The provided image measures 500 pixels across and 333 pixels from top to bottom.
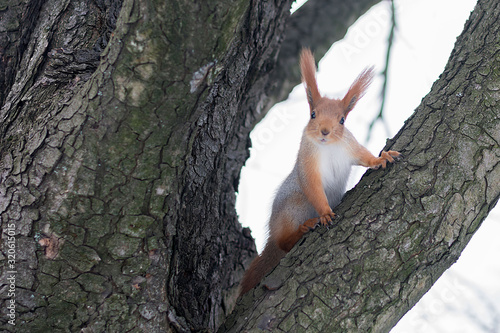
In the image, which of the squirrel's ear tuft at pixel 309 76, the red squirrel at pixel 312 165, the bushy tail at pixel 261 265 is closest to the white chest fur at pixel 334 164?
the red squirrel at pixel 312 165

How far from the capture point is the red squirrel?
82.9 inches

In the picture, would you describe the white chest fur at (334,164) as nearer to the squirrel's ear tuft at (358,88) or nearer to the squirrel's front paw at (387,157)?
the squirrel's ear tuft at (358,88)

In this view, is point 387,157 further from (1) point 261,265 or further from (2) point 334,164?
(1) point 261,265

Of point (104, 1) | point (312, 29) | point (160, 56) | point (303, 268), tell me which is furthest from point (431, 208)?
point (312, 29)

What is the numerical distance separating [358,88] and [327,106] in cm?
18

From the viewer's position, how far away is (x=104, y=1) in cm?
182

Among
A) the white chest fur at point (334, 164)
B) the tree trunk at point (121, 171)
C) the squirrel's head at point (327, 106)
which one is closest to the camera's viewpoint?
the tree trunk at point (121, 171)

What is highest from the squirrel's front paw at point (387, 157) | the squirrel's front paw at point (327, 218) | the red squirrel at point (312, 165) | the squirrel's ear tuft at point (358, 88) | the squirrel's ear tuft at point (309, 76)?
the squirrel's ear tuft at point (309, 76)

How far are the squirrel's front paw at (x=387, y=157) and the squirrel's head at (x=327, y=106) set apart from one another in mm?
414

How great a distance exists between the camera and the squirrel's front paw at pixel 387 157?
1592 millimetres

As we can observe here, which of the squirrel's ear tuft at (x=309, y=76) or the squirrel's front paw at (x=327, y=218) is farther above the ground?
the squirrel's ear tuft at (x=309, y=76)

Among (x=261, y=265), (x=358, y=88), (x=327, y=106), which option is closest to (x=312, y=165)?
(x=327, y=106)

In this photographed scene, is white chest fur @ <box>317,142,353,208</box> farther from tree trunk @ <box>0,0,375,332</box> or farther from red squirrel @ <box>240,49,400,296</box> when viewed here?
tree trunk @ <box>0,0,375,332</box>

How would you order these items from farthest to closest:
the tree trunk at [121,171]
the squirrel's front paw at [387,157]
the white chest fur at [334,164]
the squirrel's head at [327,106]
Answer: the white chest fur at [334,164] < the squirrel's head at [327,106] < the squirrel's front paw at [387,157] < the tree trunk at [121,171]
